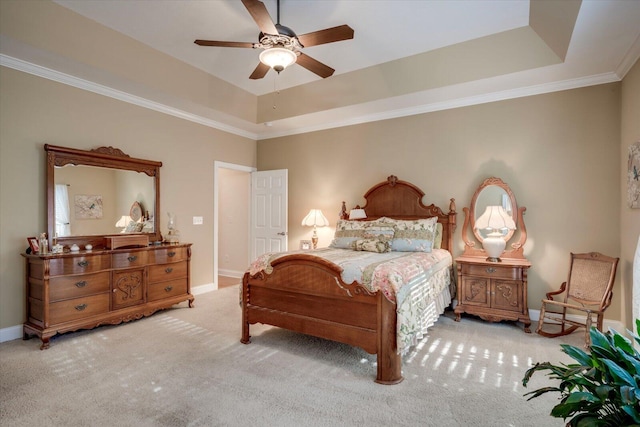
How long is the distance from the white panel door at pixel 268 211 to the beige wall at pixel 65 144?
3.47 feet

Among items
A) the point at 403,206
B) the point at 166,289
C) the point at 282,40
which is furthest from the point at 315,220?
the point at 282,40

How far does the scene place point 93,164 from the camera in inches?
155

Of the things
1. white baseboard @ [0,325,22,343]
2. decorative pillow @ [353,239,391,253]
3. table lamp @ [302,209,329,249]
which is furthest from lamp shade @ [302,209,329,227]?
white baseboard @ [0,325,22,343]

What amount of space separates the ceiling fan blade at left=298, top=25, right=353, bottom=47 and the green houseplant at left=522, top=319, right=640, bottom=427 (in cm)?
252

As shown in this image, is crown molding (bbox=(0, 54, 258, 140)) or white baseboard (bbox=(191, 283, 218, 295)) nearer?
crown molding (bbox=(0, 54, 258, 140))

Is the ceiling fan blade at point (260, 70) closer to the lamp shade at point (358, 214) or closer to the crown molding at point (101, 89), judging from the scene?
the crown molding at point (101, 89)

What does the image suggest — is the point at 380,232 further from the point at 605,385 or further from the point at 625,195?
the point at 605,385

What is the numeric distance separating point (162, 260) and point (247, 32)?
2.92 metres

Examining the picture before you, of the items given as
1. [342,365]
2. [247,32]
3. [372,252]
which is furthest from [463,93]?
[342,365]

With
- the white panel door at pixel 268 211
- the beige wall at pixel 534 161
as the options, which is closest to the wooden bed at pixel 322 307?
the beige wall at pixel 534 161

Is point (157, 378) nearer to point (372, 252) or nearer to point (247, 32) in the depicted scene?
point (372, 252)

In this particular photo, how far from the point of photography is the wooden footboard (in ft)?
8.29

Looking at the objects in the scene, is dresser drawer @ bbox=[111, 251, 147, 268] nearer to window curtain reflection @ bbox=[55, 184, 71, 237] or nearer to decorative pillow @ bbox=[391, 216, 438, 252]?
window curtain reflection @ bbox=[55, 184, 71, 237]

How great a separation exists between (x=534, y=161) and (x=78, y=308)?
212 inches
